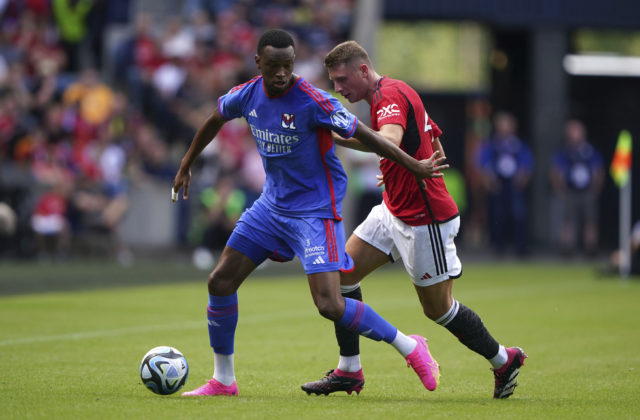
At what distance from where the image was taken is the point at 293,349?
9.53 m

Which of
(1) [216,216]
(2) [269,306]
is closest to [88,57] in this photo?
(1) [216,216]

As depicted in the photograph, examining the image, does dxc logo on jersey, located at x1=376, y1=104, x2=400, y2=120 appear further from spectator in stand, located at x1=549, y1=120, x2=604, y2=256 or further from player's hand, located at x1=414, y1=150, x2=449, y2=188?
spectator in stand, located at x1=549, y1=120, x2=604, y2=256

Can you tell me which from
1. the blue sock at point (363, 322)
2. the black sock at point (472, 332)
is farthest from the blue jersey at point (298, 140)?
the black sock at point (472, 332)

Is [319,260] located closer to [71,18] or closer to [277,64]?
[277,64]

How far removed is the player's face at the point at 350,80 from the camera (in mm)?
7141

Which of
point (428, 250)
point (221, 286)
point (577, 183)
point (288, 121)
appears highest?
point (288, 121)

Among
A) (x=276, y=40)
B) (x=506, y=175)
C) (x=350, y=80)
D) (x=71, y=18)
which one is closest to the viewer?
(x=276, y=40)

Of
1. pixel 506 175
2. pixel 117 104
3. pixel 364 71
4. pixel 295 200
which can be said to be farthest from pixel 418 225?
pixel 117 104

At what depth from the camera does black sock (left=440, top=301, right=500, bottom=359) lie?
281 inches

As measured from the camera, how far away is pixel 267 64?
21.9ft

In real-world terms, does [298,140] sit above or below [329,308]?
above

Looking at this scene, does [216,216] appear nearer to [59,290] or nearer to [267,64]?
[59,290]

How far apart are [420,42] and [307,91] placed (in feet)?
58.3

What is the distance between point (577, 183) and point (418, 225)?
1406cm
